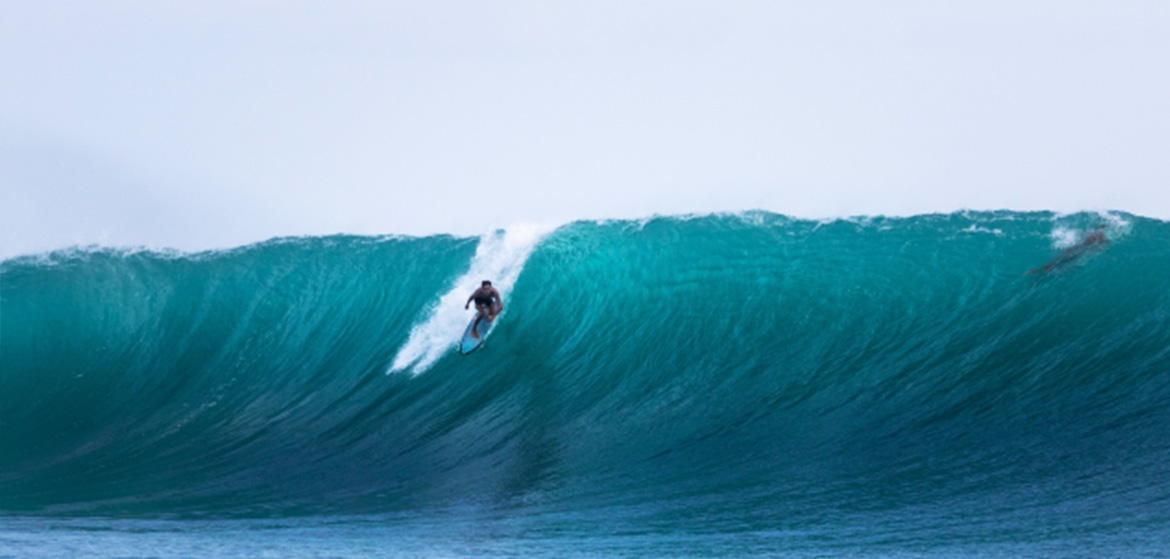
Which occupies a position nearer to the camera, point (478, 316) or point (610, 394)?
point (610, 394)

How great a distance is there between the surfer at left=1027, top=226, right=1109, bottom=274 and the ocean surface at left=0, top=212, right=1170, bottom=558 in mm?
49

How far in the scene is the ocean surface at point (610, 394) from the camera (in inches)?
280

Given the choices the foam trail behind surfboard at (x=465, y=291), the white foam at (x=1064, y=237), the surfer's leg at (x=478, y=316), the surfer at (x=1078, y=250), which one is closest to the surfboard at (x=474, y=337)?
the surfer's leg at (x=478, y=316)

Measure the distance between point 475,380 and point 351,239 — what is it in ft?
13.5

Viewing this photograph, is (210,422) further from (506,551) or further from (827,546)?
(827,546)

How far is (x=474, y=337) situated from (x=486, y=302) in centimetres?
38

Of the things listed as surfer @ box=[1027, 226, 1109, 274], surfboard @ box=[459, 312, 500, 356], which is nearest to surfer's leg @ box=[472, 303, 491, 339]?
surfboard @ box=[459, 312, 500, 356]

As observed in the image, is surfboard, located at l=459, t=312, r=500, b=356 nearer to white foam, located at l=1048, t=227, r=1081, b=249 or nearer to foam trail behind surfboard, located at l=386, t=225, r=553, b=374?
foam trail behind surfboard, located at l=386, t=225, r=553, b=374

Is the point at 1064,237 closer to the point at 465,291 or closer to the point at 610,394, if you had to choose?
the point at 610,394

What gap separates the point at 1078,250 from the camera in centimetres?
1097

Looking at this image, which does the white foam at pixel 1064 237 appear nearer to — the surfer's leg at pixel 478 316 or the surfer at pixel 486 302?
the surfer at pixel 486 302

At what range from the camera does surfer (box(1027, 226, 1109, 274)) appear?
1079 centimetres

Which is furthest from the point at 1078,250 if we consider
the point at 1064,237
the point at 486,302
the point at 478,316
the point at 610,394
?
the point at 478,316

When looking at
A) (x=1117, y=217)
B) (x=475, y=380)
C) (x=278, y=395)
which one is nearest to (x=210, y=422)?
(x=278, y=395)
